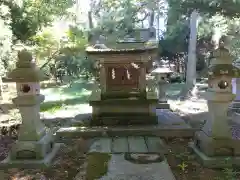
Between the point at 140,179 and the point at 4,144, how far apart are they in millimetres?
3969

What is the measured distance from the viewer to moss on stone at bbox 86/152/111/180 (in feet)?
15.6

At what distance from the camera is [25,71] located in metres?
5.43

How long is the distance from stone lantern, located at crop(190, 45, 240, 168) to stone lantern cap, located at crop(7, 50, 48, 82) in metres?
3.40

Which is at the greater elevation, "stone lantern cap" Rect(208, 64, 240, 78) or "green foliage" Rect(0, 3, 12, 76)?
"green foliage" Rect(0, 3, 12, 76)

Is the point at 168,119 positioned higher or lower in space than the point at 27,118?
lower

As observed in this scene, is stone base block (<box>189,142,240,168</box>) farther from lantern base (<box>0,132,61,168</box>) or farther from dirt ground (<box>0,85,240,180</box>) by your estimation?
lantern base (<box>0,132,61,168</box>)

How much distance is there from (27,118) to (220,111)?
376cm

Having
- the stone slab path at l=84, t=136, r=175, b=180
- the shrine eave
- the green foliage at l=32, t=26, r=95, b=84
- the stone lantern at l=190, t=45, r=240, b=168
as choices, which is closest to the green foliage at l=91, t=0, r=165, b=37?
the green foliage at l=32, t=26, r=95, b=84

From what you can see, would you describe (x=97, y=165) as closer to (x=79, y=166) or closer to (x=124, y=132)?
(x=79, y=166)

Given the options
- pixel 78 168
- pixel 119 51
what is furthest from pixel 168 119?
pixel 78 168

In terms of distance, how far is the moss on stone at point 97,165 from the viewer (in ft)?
15.6

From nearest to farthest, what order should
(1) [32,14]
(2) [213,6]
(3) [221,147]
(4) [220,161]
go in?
(4) [220,161]
(3) [221,147]
(2) [213,6]
(1) [32,14]

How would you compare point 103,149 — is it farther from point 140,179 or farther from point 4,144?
point 4,144

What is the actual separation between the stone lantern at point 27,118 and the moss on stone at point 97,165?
83 cm
